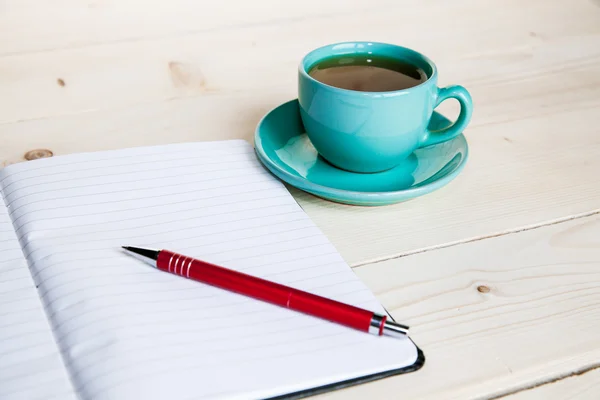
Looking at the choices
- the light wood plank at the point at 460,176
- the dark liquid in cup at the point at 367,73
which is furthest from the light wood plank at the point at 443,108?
the dark liquid in cup at the point at 367,73

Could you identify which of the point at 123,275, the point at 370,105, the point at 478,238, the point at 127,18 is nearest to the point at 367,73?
the point at 370,105

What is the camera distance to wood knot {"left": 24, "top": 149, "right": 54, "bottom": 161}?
0.64 metres

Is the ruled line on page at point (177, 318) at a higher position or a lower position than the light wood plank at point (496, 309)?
higher

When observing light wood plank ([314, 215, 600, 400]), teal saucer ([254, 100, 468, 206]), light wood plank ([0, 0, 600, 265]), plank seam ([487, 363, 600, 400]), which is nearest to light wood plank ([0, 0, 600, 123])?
light wood plank ([0, 0, 600, 265])

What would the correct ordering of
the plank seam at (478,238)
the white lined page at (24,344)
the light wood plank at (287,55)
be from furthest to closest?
the light wood plank at (287,55), the plank seam at (478,238), the white lined page at (24,344)

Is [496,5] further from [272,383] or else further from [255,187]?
[272,383]

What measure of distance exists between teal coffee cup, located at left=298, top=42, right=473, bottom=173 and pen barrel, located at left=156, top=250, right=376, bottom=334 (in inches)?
6.7

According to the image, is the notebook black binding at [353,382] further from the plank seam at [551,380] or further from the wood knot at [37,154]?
the wood knot at [37,154]

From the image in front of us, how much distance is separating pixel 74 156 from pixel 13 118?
0.56 feet

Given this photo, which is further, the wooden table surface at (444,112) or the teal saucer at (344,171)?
the teal saucer at (344,171)

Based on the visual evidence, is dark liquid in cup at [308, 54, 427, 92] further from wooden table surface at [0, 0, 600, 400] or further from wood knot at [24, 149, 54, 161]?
wood knot at [24, 149, 54, 161]

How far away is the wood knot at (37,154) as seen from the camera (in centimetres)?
64

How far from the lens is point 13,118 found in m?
0.71

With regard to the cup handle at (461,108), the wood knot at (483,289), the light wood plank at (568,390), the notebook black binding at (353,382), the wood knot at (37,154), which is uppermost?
the cup handle at (461,108)
